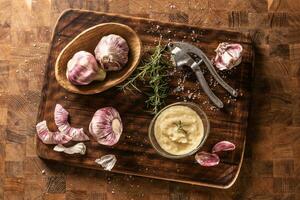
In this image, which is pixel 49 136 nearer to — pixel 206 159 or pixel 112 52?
pixel 112 52

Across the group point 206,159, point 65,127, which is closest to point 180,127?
point 206,159

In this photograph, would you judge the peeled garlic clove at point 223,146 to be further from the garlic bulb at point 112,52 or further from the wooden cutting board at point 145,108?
the garlic bulb at point 112,52

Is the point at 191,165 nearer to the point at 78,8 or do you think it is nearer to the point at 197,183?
the point at 197,183

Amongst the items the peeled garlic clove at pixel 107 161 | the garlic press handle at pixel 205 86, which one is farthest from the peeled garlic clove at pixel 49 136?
the garlic press handle at pixel 205 86

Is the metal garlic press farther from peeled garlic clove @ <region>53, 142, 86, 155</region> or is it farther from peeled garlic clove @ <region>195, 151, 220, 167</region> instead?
peeled garlic clove @ <region>53, 142, 86, 155</region>

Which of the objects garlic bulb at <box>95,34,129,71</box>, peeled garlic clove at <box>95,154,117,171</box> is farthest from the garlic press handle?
peeled garlic clove at <box>95,154,117,171</box>

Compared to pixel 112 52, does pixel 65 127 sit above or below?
below
